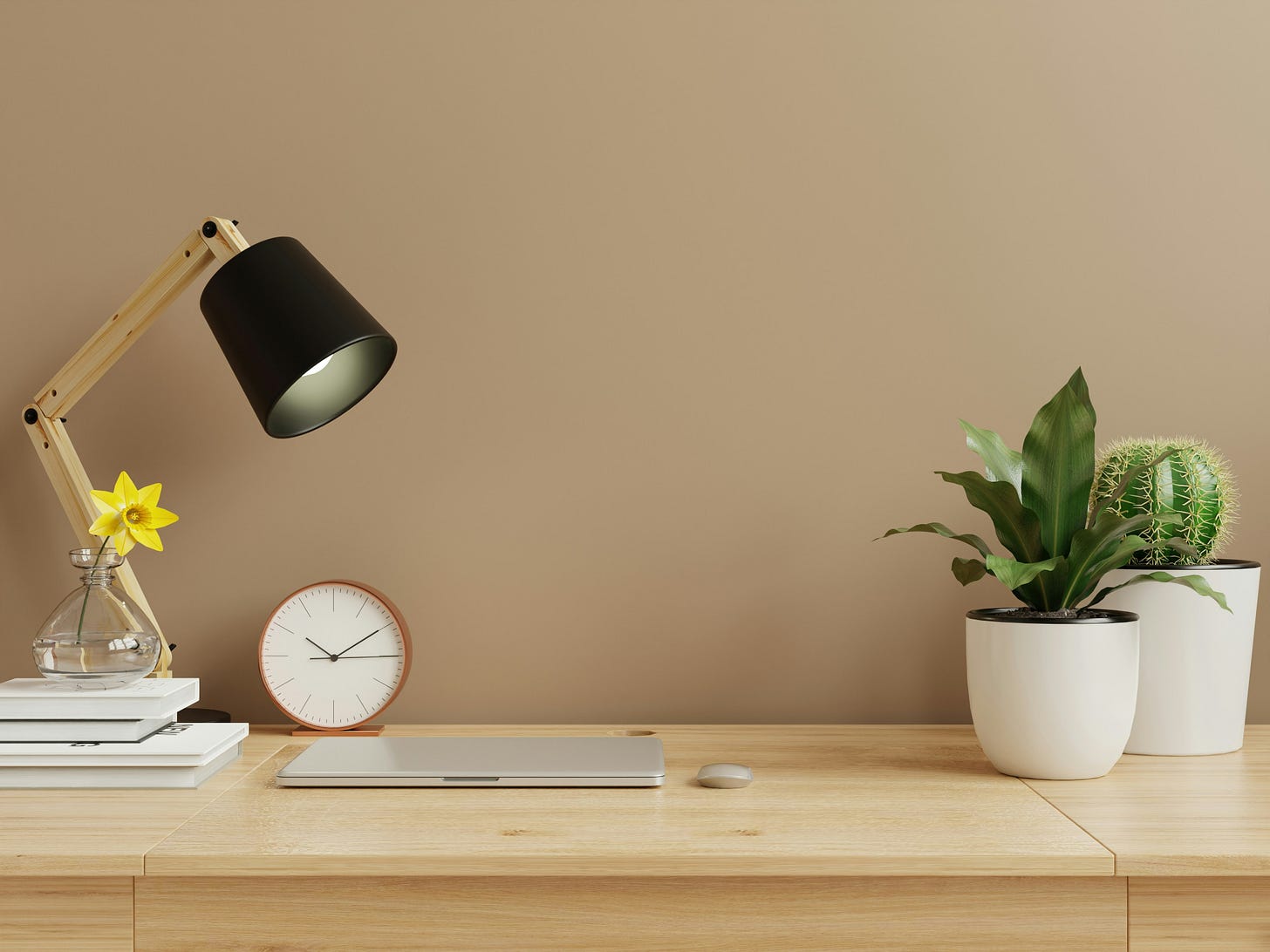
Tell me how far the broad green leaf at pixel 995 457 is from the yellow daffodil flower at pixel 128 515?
84cm

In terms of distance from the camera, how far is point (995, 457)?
0.99 metres

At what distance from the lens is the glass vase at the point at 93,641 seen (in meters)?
1.00

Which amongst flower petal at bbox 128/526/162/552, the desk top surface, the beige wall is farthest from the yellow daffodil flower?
the desk top surface

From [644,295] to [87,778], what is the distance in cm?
79

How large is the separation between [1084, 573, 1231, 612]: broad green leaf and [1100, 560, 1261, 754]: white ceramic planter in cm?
2

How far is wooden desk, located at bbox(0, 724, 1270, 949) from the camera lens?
74cm

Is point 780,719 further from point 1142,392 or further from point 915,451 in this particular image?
point 1142,392

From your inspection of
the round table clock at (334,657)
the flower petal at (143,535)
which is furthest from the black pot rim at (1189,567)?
the flower petal at (143,535)

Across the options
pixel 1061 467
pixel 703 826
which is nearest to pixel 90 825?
pixel 703 826

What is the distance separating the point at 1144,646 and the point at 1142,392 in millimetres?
357

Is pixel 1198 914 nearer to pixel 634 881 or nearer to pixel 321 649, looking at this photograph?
pixel 634 881

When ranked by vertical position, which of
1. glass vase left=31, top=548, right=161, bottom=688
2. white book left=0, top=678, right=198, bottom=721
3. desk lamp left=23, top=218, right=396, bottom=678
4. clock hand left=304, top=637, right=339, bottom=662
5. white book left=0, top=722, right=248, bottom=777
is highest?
desk lamp left=23, top=218, right=396, bottom=678

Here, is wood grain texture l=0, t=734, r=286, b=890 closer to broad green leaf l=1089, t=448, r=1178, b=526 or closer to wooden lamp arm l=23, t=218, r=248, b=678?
wooden lamp arm l=23, t=218, r=248, b=678

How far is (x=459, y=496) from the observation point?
1244mm
